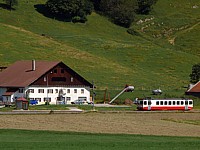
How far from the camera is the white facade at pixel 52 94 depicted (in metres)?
98.2

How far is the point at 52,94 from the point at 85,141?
187 feet

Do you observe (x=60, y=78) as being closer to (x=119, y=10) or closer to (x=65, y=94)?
(x=65, y=94)

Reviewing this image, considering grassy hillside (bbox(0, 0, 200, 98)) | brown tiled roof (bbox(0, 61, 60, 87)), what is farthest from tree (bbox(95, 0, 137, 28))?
brown tiled roof (bbox(0, 61, 60, 87))

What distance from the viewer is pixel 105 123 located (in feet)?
204

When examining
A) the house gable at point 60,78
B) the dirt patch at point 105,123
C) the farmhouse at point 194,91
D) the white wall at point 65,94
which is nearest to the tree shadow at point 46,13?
the farmhouse at point 194,91

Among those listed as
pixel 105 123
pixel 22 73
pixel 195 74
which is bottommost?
pixel 105 123

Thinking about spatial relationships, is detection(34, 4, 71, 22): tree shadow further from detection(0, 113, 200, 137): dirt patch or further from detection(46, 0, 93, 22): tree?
detection(0, 113, 200, 137): dirt patch

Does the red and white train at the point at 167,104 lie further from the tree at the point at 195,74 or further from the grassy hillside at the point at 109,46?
the tree at the point at 195,74

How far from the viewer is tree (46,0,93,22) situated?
170 m

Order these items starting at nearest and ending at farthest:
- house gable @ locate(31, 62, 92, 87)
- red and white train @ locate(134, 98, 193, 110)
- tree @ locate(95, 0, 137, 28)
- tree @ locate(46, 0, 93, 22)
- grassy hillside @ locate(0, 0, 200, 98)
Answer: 1. red and white train @ locate(134, 98, 193, 110)
2. house gable @ locate(31, 62, 92, 87)
3. grassy hillside @ locate(0, 0, 200, 98)
4. tree @ locate(46, 0, 93, 22)
5. tree @ locate(95, 0, 137, 28)

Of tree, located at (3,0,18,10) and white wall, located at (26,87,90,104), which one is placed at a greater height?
tree, located at (3,0,18,10)

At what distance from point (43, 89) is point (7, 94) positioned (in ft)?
15.5

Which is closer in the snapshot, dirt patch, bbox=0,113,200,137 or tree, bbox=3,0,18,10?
dirt patch, bbox=0,113,200,137

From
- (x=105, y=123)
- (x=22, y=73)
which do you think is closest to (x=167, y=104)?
(x=22, y=73)
